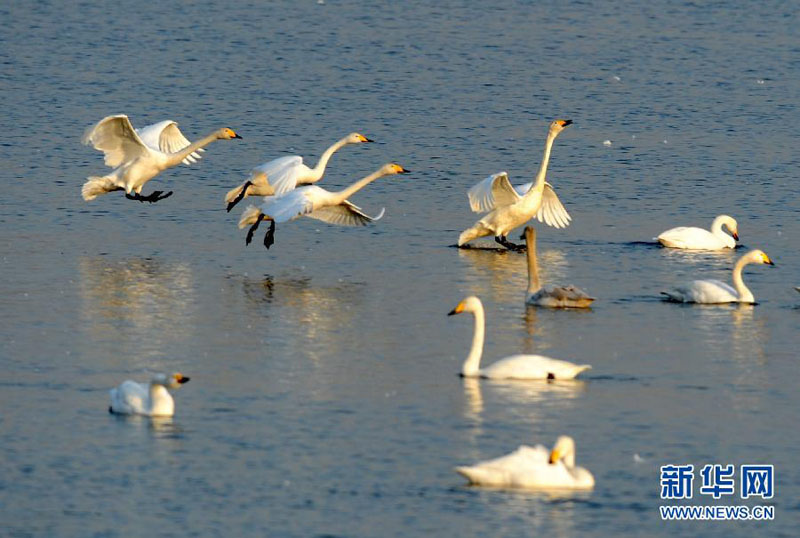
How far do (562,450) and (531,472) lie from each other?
0.26 meters

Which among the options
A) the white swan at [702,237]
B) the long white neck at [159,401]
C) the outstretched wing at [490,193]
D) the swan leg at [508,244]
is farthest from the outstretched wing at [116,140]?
the long white neck at [159,401]

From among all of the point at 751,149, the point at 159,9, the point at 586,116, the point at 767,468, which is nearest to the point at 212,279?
the point at 767,468

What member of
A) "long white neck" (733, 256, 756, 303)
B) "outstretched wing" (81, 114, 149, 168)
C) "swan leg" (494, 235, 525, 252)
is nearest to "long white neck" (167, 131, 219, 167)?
"outstretched wing" (81, 114, 149, 168)

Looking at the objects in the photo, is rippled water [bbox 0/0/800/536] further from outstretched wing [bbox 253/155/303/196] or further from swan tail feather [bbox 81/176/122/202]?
outstretched wing [bbox 253/155/303/196]

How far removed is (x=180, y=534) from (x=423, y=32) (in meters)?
30.4

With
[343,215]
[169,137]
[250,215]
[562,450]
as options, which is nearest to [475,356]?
[562,450]

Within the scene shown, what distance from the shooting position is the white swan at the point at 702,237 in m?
20.8

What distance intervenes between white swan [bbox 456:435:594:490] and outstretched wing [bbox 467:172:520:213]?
957 cm

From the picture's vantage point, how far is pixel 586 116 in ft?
104

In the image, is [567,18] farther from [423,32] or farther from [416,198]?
[416,198]

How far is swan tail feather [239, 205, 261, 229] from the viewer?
20.6 m

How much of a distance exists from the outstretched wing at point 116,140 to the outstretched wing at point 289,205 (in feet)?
5.90

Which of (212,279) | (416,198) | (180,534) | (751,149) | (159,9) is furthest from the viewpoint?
(159,9)

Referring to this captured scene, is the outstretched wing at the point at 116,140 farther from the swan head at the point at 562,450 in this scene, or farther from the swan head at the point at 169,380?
the swan head at the point at 562,450
